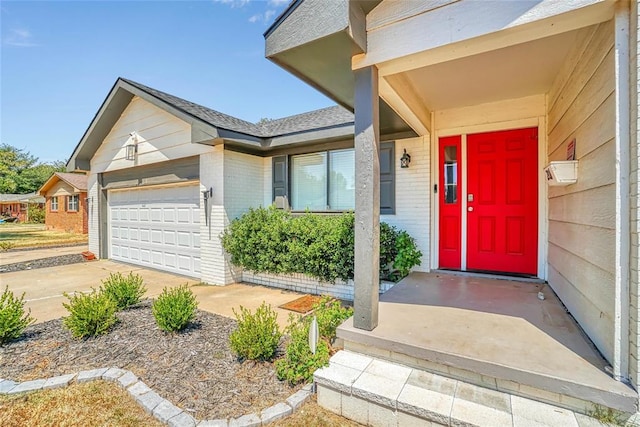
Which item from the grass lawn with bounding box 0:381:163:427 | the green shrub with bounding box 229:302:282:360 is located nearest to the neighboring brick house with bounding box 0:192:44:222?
the grass lawn with bounding box 0:381:163:427

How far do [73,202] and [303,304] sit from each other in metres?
19.2

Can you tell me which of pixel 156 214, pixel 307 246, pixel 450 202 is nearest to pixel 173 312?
pixel 307 246

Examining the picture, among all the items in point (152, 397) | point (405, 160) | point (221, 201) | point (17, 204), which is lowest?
point (152, 397)

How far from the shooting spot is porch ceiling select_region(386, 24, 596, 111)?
295 cm

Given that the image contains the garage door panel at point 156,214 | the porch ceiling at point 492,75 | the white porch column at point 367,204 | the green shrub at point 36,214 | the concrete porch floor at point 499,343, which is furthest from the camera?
the green shrub at point 36,214

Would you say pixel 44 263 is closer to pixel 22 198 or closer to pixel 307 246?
pixel 307 246

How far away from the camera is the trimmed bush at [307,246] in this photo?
16.1 ft

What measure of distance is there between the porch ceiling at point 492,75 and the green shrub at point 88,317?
4155 mm

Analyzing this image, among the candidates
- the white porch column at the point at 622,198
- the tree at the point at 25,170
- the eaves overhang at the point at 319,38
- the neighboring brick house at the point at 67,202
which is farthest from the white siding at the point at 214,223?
the tree at the point at 25,170

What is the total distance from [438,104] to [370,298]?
3407 mm

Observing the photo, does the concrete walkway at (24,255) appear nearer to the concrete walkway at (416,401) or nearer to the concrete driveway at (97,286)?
the concrete driveway at (97,286)

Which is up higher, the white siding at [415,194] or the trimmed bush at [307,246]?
the white siding at [415,194]

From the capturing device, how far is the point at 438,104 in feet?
15.2

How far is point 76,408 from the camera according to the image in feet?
7.47
